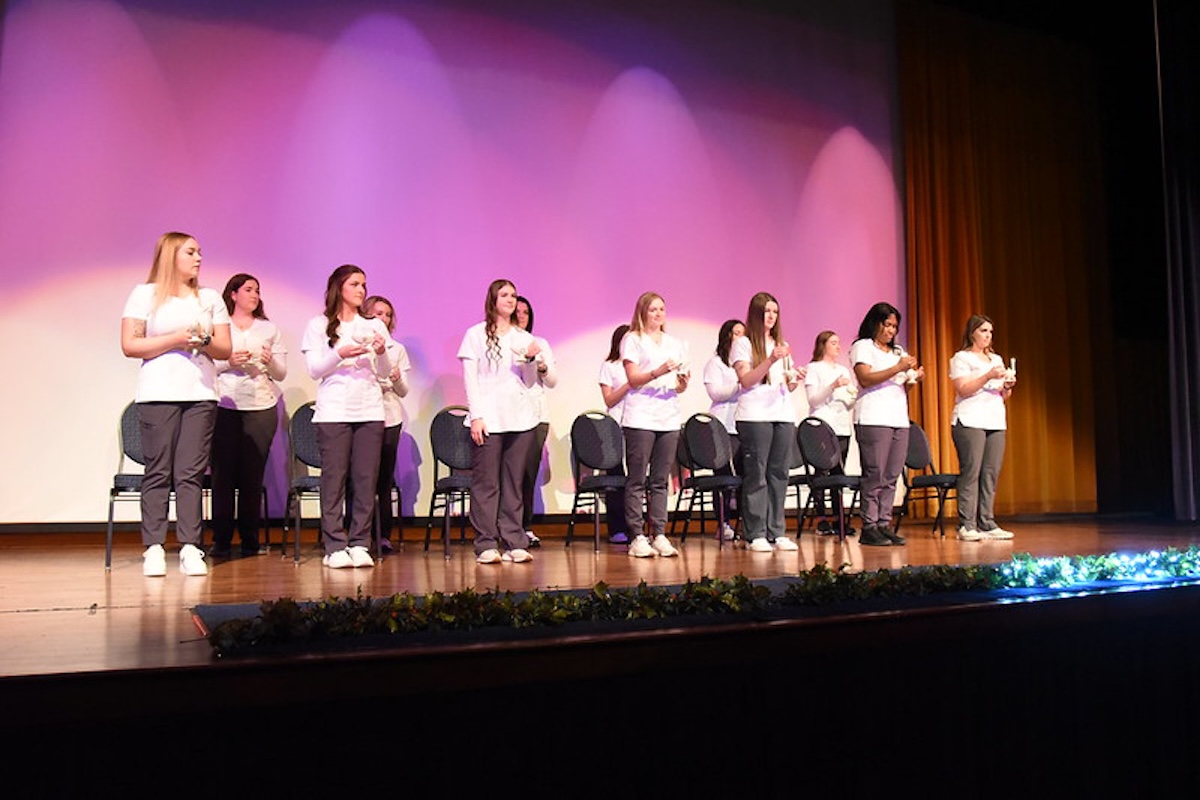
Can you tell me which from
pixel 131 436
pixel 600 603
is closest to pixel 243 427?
pixel 131 436

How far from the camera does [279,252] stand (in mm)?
7262

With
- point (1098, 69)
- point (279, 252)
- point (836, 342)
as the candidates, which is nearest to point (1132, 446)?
point (1098, 69)

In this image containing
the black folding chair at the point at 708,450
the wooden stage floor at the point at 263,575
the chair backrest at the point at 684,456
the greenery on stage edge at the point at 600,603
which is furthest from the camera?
the chair backrest at the point at 684,456

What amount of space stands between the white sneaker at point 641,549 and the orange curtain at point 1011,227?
5.03 metres

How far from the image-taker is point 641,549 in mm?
5766

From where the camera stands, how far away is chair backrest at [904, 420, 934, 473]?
27.9ft

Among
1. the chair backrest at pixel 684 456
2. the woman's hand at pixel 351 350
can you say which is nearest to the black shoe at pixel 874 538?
the chair backrest at pixel 684 456

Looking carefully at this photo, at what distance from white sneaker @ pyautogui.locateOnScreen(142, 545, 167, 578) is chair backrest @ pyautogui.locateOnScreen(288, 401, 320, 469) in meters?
2.13

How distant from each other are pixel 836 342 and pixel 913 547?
2.08 meters

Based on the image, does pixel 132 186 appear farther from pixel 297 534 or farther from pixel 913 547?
pixel 913 547

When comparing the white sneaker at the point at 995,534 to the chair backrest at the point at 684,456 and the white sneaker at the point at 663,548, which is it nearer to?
the chair backrest at the point at 684,456

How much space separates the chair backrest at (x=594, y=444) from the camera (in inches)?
282

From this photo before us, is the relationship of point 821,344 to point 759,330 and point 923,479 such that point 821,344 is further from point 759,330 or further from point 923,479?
point 759,330

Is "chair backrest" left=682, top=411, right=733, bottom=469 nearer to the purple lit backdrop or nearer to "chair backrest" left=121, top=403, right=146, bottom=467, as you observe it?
the purple lit backdrop
